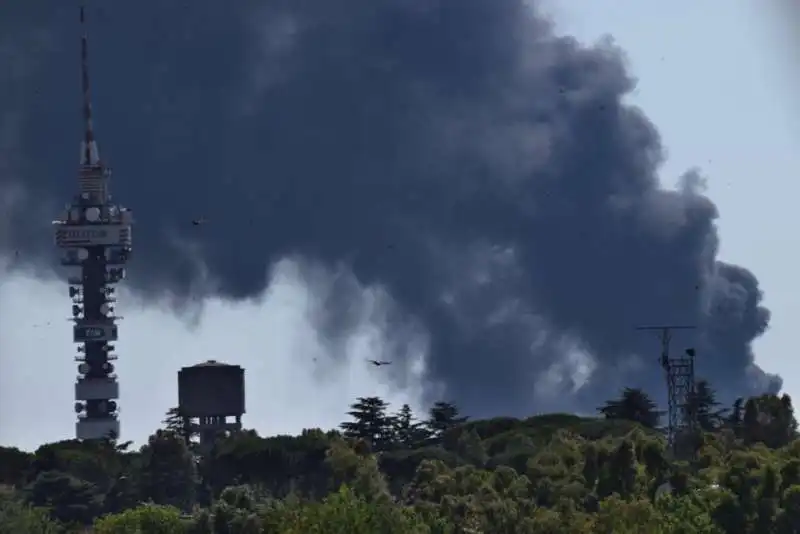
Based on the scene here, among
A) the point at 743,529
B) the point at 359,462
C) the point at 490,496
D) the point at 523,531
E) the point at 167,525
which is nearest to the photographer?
the point at 743,529

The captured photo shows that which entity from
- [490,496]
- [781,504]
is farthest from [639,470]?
[781,504]

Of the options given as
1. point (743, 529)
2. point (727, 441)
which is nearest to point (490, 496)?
point (743, 529)

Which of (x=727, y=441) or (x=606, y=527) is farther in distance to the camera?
(x=727, y=441)

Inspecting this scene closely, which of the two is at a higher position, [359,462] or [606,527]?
[359,462]

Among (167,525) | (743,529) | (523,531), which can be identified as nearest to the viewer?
(743,529)

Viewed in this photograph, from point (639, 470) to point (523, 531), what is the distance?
14.5 meters

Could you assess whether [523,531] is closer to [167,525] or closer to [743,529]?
[743,529]

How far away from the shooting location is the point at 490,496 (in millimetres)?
157125

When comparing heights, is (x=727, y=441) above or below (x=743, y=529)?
above

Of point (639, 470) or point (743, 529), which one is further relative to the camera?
point (639, 470)

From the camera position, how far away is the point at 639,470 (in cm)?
15962

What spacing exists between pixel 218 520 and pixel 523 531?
24.9 m

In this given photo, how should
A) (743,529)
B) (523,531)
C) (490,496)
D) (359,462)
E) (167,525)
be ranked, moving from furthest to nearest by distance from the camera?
1. (359,462)
2. (167,525)
3. (490,496)
4. (523,531)
5. (743,529)

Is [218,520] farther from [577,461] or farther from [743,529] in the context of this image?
[743,529]
